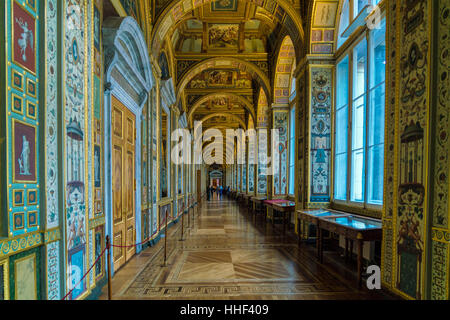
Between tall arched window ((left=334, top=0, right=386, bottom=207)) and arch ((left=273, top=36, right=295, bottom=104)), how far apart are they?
3752mm

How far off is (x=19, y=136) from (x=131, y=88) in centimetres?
373

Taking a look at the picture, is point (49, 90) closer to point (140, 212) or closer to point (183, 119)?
point (140, 212)

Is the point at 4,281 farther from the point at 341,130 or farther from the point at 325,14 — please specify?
the point at 325,14

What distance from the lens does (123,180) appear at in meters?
5.38

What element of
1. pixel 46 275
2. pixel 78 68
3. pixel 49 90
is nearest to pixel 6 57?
pixel 49 90

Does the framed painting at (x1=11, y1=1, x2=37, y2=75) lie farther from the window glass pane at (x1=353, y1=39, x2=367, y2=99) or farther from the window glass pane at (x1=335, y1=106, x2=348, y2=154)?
the window glass pane at (x1=335, y1=106, x2=348, y2=154)

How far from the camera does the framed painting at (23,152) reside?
229cm

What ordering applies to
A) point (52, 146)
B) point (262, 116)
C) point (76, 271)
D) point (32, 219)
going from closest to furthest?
point (32, 219) < point (52, 146) < point (76, 271) < point (262, 116)

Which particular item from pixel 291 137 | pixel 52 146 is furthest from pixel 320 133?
pixel 52 146

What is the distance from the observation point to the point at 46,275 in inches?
103

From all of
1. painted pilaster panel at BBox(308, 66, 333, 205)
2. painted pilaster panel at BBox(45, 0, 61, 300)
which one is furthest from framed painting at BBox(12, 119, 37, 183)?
painted pilaster panel at BBox(308, 66, 333, 205)

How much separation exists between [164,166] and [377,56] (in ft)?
23.8

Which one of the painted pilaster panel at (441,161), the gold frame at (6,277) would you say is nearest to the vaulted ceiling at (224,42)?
the painted pilaster panel at (441,161)

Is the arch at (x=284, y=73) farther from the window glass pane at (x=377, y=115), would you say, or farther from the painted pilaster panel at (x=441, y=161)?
the painted pilaster panel at (x=441, y=161)
